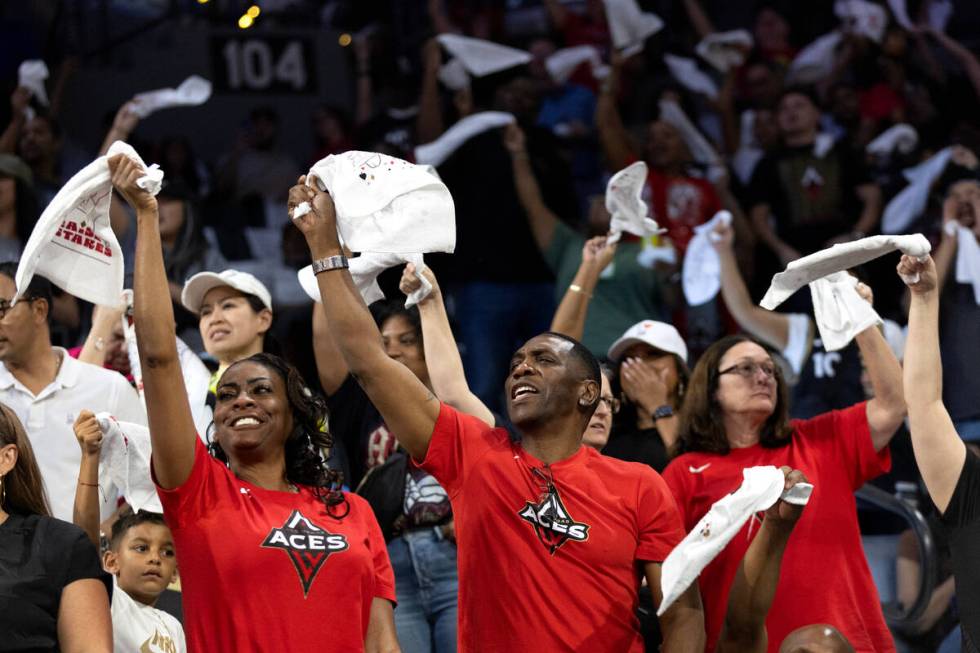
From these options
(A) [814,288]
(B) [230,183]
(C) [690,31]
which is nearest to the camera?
(A) [814,288]

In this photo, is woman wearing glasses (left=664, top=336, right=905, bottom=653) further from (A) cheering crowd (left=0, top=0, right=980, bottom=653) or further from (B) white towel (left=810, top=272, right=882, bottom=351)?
(B) white towel (left=810, top=272, right=882, bottom=351)

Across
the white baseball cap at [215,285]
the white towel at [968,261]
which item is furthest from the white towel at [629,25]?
the white baseball cap at [215,285]

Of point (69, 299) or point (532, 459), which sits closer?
point (532, 459)

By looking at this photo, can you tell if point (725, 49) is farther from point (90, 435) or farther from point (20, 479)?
point (20, 479)

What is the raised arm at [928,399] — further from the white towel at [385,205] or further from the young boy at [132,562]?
the young boy at [132,562]

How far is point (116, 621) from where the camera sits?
178 inches

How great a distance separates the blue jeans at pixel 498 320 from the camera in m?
7.83

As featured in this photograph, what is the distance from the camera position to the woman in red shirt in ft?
12.6

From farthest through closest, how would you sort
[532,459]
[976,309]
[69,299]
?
[976,309] → [69,299] → [532,459]

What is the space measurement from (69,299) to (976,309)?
4.36 m

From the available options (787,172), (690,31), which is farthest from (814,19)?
(787,172)

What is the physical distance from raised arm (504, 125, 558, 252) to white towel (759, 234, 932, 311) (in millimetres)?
3532

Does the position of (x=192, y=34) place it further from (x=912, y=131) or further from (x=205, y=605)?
(x=205, y=605)

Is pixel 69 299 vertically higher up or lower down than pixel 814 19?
lower down
